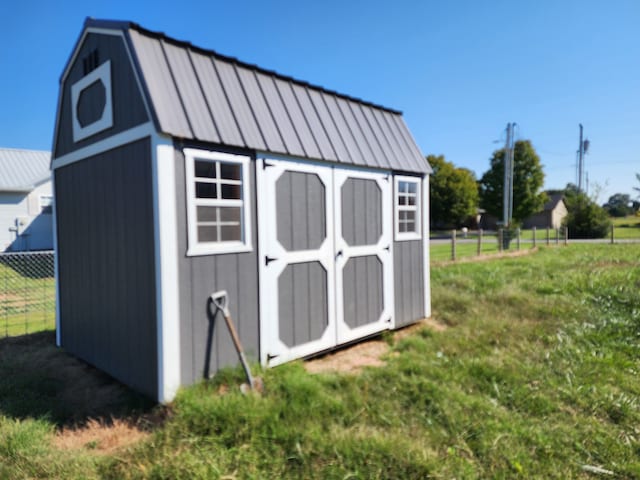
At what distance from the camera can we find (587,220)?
78.1 ft

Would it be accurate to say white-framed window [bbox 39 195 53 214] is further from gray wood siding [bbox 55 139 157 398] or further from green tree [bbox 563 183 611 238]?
green tree [bbox 563 183 611 238]

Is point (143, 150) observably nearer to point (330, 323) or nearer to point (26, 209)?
point (330, 323)

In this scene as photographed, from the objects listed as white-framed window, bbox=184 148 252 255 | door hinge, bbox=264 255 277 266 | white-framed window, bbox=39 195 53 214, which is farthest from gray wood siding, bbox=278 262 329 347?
white-framed window, bbox=39 195 53 214

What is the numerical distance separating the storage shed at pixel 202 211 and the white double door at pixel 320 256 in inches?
0.7

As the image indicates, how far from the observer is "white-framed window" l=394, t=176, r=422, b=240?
5.54 metres

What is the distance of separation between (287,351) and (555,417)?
2460mm

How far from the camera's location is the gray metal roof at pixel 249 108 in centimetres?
335

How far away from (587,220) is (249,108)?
26.2 m

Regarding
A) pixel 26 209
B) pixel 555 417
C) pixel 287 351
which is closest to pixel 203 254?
pixel 287 351

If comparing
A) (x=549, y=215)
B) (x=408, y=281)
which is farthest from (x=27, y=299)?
(x=549, y=215)

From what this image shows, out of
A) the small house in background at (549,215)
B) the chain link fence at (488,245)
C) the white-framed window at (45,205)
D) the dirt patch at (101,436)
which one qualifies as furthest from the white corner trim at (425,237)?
the small house in background at (549,215)

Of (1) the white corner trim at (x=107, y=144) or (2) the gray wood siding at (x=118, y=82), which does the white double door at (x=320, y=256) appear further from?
(2) the gray wood siding at (x=118, y=82)

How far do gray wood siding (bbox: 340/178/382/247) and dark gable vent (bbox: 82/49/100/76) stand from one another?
2.90 meters

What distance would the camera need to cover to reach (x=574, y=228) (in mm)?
24297
